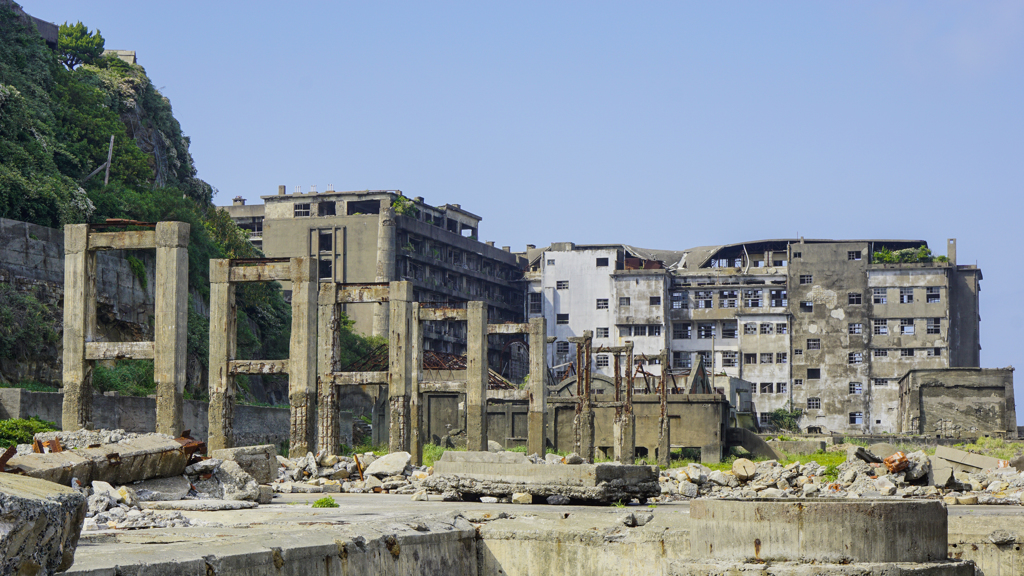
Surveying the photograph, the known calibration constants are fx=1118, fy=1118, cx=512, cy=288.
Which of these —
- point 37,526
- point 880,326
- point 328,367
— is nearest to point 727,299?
point 880,326

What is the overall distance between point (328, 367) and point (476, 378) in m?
4.33

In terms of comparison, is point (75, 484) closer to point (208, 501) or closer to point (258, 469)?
point (208, 501)

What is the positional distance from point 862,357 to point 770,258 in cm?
944

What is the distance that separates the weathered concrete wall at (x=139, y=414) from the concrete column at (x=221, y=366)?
495 centimetres

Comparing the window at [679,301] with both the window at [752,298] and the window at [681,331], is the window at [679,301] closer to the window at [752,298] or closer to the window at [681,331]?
the window at [681,331]

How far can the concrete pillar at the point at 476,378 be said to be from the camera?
3225cm

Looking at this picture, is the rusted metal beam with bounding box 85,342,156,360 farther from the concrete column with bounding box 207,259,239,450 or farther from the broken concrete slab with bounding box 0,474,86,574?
the broken concrete slab with bounding box 0,474,86,574

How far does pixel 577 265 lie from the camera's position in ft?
264

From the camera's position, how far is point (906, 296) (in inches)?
2948

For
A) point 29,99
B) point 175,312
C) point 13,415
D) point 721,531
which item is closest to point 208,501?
point 721,531

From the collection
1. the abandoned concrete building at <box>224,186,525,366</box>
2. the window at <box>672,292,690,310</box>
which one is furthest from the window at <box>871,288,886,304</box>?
the abandoned concrete building at <box>224,186,525,366</box>

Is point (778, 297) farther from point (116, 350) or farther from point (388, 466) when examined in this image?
point (388, 466)

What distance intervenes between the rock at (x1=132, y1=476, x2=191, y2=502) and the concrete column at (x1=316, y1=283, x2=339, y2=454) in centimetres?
1494

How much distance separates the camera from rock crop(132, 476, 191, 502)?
13641mm
